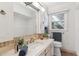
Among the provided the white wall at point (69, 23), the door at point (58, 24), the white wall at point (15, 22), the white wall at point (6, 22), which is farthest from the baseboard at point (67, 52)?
the white wall at point (6, 22)

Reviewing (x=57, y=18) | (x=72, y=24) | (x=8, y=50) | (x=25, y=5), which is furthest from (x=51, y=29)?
(x=8, y=50)

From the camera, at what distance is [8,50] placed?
1311mm

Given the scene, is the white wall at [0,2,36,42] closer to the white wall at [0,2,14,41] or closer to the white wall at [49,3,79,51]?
the white wall at [0,2,14,41]

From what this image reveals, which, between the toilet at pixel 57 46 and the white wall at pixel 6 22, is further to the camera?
the toilet at pixel 57 46

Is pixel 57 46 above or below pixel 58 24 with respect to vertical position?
below

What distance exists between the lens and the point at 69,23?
4.54ft

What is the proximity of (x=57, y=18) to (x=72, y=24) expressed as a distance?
0.76 feet

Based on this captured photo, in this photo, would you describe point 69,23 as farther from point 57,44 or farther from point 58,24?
point 57,44

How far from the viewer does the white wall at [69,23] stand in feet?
4.52

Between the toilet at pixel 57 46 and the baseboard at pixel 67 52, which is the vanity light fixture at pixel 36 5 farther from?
the baseboard at pixel 67 52

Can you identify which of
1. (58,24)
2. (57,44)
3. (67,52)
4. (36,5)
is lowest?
(67,52)

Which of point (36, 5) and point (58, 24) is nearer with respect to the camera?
point (58, 24)

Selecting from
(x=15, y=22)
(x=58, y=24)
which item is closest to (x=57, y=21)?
(x=58, y=24)

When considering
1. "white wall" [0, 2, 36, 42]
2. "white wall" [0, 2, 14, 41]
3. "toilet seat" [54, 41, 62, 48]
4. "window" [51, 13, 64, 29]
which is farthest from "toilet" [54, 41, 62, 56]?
"white wall" [0, 2, 14, 41]
